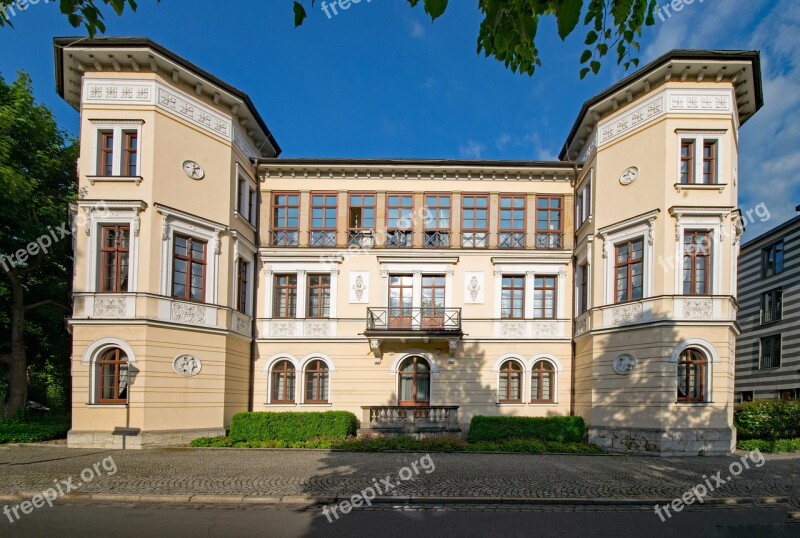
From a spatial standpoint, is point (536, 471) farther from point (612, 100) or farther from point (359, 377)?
point (612, 100)

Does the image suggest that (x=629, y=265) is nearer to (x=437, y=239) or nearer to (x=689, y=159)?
(x=689, y=159)

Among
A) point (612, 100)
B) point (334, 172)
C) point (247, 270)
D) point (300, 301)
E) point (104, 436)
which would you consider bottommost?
point (104, 436)

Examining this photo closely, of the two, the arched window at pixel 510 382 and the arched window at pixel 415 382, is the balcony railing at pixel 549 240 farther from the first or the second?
the arched window at pixel 415 382

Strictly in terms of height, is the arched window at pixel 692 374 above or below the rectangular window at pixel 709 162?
below

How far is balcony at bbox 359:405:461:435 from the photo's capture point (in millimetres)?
18969

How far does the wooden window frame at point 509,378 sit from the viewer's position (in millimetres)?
21469

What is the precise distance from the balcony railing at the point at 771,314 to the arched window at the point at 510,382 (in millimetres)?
18355

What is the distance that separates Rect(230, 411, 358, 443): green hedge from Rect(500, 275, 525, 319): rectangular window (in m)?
8.68

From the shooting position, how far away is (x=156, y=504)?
9.44 meters

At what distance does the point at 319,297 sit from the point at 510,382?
371 inches

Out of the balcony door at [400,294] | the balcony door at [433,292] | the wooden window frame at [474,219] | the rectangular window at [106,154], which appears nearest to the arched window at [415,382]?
the balcony door at [400,294]

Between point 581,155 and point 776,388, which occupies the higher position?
point 581,155

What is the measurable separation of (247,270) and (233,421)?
6.63m

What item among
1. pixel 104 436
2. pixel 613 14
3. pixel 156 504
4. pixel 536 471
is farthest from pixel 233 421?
pixel 613 14
